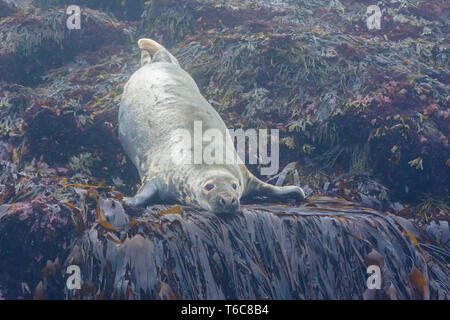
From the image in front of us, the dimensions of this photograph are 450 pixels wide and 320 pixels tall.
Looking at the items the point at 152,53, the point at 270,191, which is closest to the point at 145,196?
the point at 270,191

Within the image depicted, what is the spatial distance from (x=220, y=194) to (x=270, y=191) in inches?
29.7

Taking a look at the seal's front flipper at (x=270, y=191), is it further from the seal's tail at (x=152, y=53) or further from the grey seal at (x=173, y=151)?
the seal's tail at (x=152, y=53)

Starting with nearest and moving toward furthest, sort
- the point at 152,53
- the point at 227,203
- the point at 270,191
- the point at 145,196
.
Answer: the point at 227,203 < the point at 145,196 < the point at 270,191 < the point at 152,53

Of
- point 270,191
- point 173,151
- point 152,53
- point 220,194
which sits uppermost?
point 152,53

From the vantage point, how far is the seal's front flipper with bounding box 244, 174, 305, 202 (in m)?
3.84

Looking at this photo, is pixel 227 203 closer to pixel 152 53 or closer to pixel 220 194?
pixel 220 194

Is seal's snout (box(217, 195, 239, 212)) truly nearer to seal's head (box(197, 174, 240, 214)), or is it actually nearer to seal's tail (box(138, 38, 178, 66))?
seal's head (box(197, 174, 240, 214))

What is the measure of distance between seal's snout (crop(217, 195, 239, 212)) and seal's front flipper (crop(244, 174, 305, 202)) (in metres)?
0.66

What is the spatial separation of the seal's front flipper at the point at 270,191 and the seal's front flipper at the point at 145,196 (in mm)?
774

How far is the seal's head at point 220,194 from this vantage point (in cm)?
326

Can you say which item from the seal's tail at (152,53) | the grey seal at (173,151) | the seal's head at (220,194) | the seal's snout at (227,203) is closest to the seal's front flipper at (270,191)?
the grey seal at (173,151)

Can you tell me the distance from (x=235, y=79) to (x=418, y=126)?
2099mm

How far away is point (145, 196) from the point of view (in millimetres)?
3654
